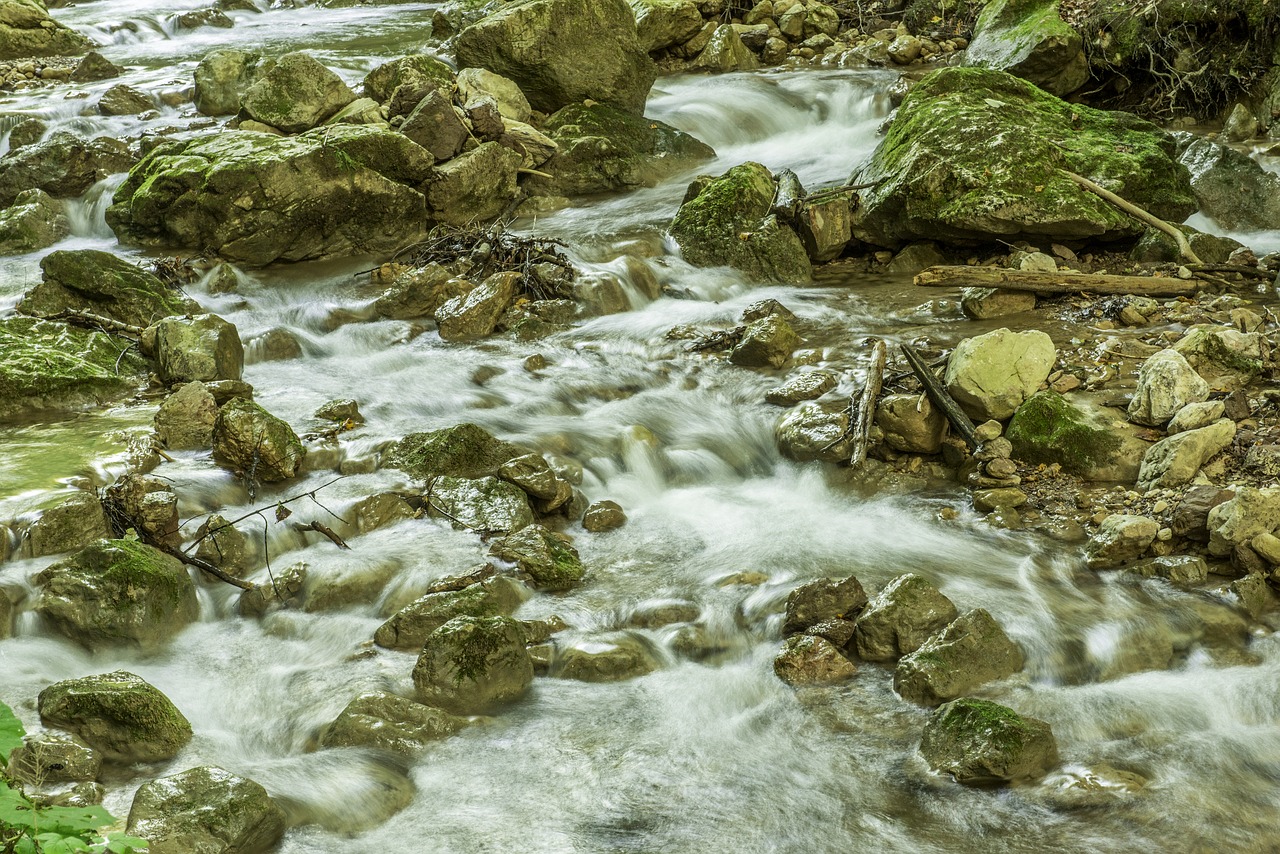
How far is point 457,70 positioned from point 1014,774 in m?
10.8

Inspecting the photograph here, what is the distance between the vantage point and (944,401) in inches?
227

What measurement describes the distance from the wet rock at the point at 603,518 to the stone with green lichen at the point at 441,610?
34.9 inches

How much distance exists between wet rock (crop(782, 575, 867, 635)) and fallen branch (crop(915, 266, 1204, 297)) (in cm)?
390

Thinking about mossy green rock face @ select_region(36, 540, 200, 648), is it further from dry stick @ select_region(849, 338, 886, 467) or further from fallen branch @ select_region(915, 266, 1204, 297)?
fallen branch @ select_region(915, 266, 1204, 297)

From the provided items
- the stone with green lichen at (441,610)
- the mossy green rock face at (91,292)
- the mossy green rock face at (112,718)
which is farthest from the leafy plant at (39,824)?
the mossy green rock face at (91,292)

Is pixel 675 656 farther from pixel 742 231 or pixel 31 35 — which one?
pixel 31 35

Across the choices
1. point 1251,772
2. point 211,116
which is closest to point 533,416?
point 1251,772

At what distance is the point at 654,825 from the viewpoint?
350cm

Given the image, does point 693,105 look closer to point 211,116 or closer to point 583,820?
point 211,116

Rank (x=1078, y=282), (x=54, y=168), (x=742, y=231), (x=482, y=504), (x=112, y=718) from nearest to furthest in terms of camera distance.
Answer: (x=112, y=718), (x=482, y=504), (x=1078, y=282), (x=742, y=231), (x=54, y=168)

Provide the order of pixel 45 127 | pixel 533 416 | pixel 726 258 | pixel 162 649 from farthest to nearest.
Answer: pixel 45 127 → pixel 726 258 → pixel 533 416 → pixel 162 649

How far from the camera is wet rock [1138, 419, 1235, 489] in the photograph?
16.3 ft

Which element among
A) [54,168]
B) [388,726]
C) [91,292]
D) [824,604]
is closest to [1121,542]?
[824,604]

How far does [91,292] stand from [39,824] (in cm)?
665
